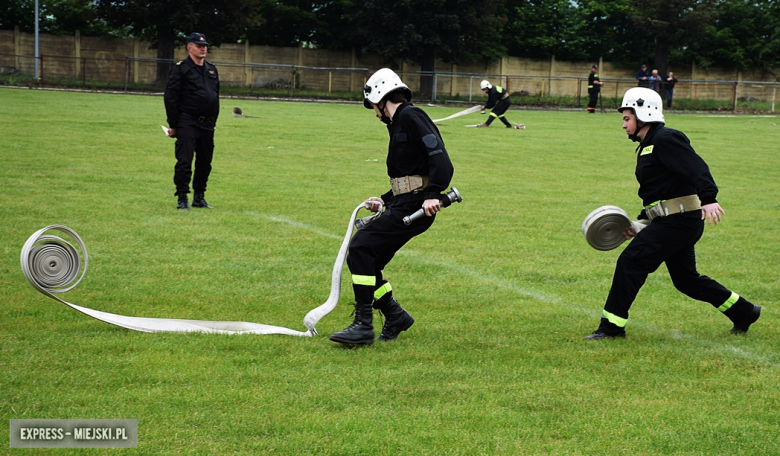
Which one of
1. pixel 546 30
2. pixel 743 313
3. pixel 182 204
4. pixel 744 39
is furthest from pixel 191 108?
pixel 744 39

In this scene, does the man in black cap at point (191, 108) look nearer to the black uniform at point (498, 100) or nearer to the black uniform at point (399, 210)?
the black uniform at point (399, 210)

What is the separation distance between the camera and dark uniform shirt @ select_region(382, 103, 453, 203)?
538 cm

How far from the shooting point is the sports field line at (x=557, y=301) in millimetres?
5609

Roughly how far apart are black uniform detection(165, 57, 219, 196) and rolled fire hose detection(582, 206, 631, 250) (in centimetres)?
602

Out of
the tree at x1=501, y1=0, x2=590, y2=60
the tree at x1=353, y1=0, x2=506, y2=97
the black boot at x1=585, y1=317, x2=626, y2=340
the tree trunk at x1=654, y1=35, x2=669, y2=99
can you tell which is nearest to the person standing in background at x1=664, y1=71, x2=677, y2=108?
the tree at x1=353, y1=0, x2=506, y2=97

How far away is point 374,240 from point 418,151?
66 cm

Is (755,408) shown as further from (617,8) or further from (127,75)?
(617,8)

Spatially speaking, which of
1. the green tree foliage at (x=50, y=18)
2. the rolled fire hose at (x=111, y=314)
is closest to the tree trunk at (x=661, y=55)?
the green tree foliage at (x=50, y=18)

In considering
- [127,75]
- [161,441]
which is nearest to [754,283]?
[161,441]

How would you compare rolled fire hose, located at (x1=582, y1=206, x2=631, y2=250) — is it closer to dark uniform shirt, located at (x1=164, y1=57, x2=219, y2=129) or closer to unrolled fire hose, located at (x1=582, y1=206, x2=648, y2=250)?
unrolled fire hose, located at (x1=582, y1=206, x2=648, y2=250)

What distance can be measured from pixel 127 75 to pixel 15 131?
21.3 metres

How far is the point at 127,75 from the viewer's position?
127 feet

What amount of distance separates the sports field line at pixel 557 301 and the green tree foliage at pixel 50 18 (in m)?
45.3

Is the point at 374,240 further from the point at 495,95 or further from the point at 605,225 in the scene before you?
the point at 495,95
